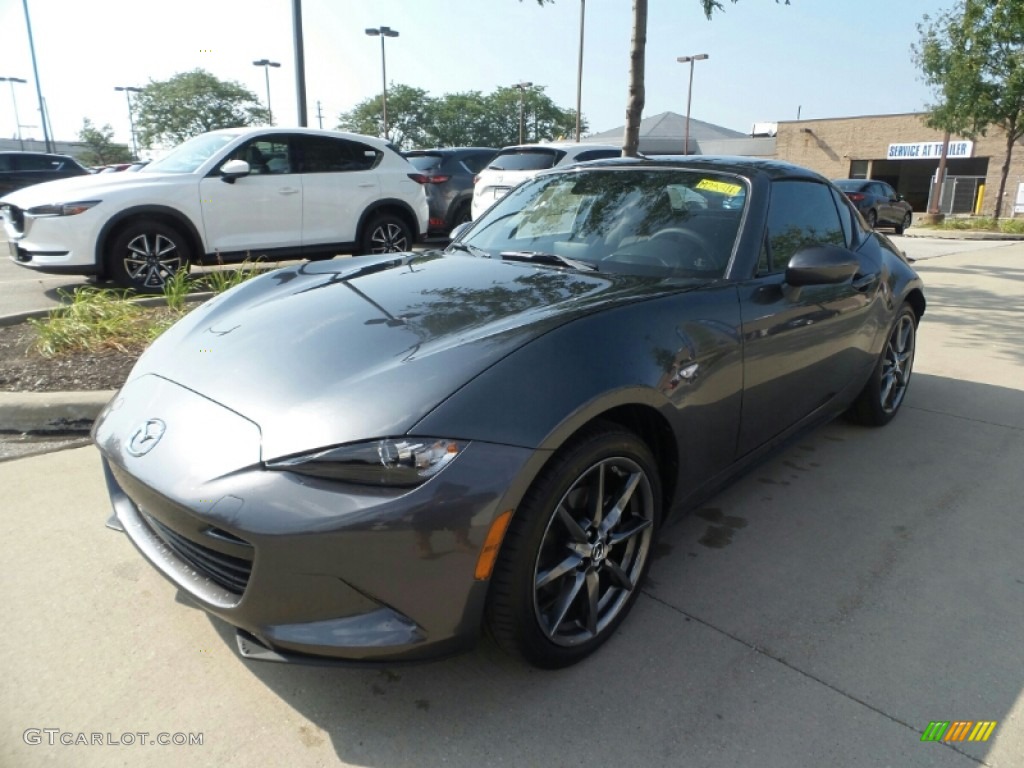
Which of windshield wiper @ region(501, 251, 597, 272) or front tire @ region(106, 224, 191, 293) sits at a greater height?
windshield wiper @ region(501, 251, 597, 272)

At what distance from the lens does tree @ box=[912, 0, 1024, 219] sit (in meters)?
19.8

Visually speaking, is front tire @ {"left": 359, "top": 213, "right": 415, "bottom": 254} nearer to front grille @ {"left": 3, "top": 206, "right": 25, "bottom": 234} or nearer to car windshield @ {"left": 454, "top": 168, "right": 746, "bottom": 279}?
front grille @ {"left": 3, "top": 206, "right": 25, "bottom": 234}

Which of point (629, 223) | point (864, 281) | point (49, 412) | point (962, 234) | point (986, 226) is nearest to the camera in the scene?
point (629, 223)

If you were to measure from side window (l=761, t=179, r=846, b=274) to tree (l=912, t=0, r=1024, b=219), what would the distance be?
20623mm

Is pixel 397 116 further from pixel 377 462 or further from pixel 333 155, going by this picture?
pixel 377 462

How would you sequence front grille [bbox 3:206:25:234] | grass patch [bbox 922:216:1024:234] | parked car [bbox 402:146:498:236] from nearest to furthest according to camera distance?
front grille [bbox 3:206:25:234]
parked car [bbox 402:146:498:236]
grass patch [bbox 922:216:1024:234]

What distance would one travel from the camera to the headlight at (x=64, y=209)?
6461mm

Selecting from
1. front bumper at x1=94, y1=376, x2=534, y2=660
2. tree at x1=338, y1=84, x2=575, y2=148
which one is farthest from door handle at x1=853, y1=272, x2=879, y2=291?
tree at x1=338, y1=84, x2=575, y2=148

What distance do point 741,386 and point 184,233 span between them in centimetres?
618

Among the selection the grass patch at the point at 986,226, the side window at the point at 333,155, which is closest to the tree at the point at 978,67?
the grass patch at the point at 986,226

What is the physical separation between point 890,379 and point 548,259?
249 cm

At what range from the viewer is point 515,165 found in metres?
10.4

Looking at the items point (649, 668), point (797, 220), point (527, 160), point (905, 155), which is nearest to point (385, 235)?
point (527, 160)

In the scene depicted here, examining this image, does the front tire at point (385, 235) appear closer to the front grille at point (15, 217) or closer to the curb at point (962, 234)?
the front grille at point (15, 217)
